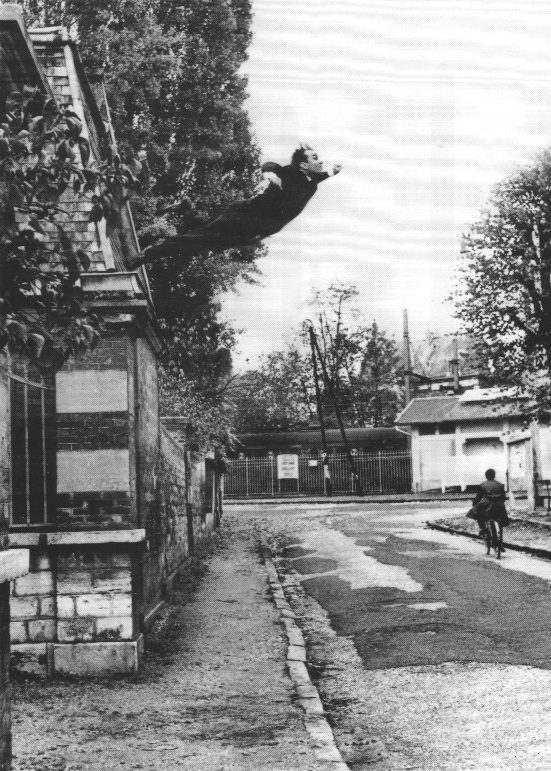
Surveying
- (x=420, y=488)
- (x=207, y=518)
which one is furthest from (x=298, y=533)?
(x=420, y=488)

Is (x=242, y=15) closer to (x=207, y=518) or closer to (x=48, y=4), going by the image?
(x=48, y=4)

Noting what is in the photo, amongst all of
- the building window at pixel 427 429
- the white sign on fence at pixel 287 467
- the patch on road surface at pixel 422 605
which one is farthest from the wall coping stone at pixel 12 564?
the white sign on fence at pixel 287 467

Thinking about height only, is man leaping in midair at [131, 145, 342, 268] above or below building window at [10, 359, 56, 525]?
above

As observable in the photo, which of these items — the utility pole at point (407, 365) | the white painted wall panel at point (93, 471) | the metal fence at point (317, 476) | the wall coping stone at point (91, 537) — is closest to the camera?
the wall coping stone at point (91, 537)

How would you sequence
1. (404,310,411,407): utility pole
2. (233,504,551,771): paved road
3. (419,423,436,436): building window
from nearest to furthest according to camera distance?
(233,504,551,771): paved road → (419,423,436,436): building window → (404,310,411,407): utility pole

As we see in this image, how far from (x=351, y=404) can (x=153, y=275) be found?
42.6 meters

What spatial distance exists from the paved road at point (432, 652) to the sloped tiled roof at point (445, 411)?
28069mm

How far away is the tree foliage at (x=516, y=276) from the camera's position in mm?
25312

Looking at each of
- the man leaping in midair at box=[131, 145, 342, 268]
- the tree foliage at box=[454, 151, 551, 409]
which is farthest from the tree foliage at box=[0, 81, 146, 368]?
the tree foliage at box=[454, 151, 551, 409]

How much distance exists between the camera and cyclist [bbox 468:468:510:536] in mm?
17375

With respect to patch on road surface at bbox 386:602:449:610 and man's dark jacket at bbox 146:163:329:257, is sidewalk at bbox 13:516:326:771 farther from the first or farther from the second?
man's dark jacket at bbox 146:163:329:257

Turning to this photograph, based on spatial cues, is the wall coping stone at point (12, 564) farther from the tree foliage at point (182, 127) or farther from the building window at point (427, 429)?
the building window at point (427, 429)

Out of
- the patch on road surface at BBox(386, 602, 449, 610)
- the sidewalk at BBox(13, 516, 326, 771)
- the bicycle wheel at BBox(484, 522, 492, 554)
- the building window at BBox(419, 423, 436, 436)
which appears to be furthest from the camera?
the building window at BBox(419, 423, 436, 436)

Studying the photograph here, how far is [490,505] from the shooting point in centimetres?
1752
